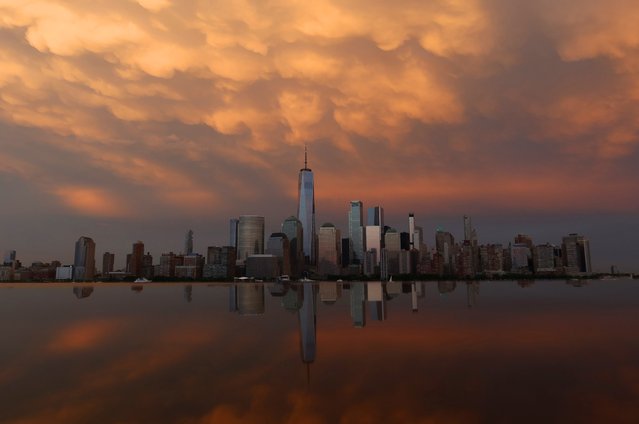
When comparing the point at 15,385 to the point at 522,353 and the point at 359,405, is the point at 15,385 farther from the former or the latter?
the point at 522,353

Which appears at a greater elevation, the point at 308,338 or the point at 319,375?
the point at 319,375

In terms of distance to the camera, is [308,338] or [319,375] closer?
[319,375]

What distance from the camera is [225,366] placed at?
97.5 feet

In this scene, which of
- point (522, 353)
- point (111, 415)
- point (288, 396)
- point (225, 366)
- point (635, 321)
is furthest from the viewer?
point (635, 321)

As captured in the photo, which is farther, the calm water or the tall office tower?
the tall office tower

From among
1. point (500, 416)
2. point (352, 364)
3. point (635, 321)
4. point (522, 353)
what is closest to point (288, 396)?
point (352, 364)

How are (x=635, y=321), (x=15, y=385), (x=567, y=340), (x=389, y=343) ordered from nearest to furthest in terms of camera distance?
(x=15, y=385) → (x=389, y=343) → (x=567, y=340) → (x=635, y=321)

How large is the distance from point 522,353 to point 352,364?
16173mm

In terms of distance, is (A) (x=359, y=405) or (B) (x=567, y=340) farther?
(B) (x=567, y=340)

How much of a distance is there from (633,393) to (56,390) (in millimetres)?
34292

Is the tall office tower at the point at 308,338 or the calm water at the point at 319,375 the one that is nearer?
the calm water at the point at 319,375

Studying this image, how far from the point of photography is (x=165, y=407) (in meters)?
20.4

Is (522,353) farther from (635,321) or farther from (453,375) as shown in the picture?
(635,321)

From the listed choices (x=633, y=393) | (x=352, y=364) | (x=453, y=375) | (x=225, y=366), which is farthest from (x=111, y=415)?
(x=633, y=393)
